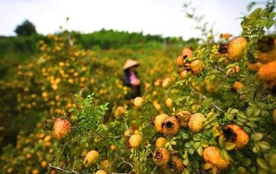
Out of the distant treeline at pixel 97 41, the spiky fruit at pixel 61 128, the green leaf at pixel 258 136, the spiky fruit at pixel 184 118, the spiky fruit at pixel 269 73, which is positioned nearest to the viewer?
the spiky fruit at pixel 269 73

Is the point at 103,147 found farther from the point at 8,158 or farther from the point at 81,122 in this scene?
the point at 8,158

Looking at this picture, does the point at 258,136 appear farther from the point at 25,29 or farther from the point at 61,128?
the point at 25,29

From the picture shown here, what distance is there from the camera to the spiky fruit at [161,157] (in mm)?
1276

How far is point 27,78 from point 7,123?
127 centimetres

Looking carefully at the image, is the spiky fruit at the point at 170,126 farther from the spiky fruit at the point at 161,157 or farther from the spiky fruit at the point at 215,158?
the spiky fruit at the point at 215,158

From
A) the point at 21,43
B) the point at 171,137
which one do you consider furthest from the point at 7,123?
the point at 21,43

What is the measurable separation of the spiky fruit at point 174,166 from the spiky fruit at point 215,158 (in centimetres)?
20

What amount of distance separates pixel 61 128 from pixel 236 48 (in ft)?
3.23

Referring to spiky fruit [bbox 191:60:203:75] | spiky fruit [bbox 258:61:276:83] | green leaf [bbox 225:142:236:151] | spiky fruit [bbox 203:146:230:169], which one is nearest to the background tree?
spiky fruit [bbox 191:60:203:75]

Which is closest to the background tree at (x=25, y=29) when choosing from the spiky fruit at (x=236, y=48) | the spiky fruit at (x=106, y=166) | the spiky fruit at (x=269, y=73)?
the spiky fruit at (x=106, y=166)

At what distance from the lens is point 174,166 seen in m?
1.29

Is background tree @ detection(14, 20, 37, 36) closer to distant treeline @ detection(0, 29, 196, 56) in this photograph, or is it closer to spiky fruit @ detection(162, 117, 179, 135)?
distant treeline @ detection(0, 29, 196, 56)

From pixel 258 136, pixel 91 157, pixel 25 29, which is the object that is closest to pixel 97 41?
pixel 25 29

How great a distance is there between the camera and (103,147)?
69.2 inches
